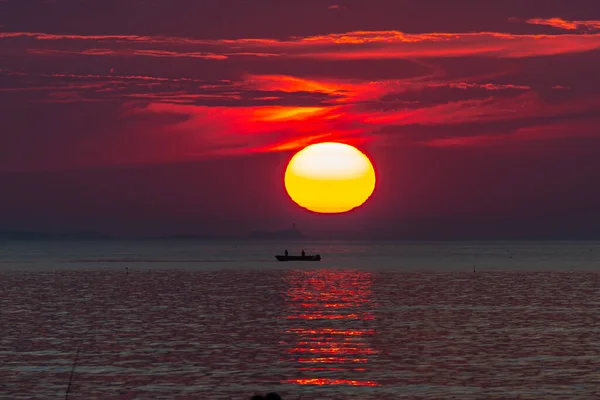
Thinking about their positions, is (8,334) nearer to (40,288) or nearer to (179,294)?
(179,294)

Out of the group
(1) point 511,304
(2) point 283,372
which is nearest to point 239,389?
(2) point 283,372

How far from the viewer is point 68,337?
237 feet

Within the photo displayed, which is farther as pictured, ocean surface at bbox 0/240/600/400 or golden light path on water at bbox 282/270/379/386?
golden light path on water at bbox 282/270/379/386

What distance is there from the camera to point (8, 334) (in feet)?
240

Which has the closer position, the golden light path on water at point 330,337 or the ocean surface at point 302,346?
the ocean surface at point 302,346

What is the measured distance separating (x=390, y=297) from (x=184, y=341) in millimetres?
54362

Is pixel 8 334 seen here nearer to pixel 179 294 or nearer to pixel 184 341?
pixel 184 341

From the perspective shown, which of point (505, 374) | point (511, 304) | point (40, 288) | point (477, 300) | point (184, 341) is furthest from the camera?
point (40, 288)

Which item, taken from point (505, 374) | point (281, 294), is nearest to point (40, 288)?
point (281, 294)

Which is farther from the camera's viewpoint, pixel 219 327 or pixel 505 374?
pixel 219 327

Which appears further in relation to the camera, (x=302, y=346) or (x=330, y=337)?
(x=330, y=337)

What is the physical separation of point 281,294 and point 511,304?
3336cm

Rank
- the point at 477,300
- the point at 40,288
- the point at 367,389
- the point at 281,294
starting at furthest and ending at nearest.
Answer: the point at 40,288, the point at 281,294, the point at 477,300, the point at 367,389

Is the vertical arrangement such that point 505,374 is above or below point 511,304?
below
